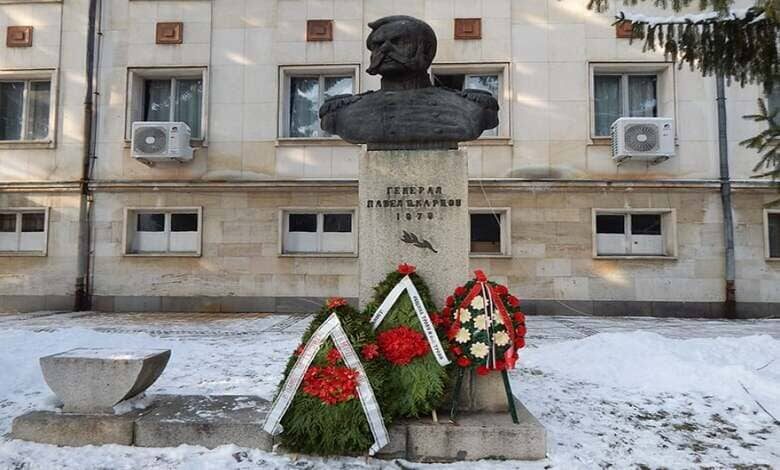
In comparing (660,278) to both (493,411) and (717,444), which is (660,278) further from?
(493,411)

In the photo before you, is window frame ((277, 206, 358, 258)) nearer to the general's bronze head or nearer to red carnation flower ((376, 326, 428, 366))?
the general's bronze head

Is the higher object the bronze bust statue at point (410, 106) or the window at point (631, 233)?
the bronze bust statue at point (410, 106)

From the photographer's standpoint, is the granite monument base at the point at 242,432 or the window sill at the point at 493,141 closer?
the granite monument base at the point at 242,432

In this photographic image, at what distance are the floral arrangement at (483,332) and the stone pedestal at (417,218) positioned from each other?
1.25 ft

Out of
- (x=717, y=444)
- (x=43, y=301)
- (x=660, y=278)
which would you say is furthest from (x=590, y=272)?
(x=43, y=301)

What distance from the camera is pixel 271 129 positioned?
1191 centimetres

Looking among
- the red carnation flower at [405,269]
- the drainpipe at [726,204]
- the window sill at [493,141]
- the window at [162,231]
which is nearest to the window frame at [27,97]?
the window at [162,231]

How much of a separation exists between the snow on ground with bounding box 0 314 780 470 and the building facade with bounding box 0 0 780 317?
260cm

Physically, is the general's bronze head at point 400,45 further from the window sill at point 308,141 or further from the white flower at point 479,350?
the window sill at point 308,141

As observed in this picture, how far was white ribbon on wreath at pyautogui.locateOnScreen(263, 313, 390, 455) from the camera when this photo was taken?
3359 millimetres

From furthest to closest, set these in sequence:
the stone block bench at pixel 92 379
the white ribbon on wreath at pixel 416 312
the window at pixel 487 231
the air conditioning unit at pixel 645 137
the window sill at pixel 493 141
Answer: the window at pixel 487 231
the window sill at pixel 493 141
the air conditioning unit at pixel 645 137
the stone block bench at pixel 92 379
the white ribbon on wreath at pixel 416 312

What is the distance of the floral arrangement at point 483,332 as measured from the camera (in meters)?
3.65

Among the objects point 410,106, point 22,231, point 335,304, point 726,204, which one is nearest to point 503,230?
point 726,204

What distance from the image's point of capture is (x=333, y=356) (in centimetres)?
348
